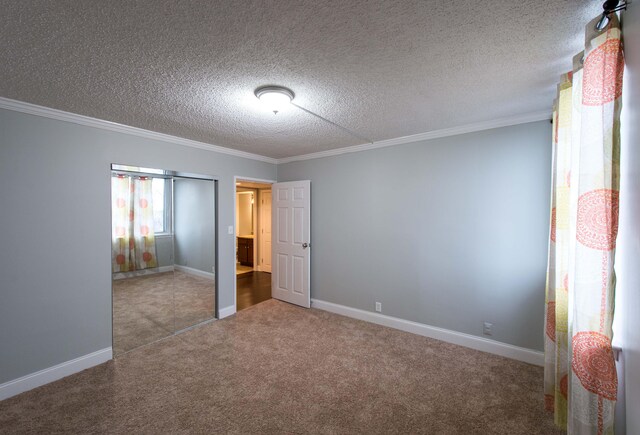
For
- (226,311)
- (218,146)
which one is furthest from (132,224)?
(226,311)

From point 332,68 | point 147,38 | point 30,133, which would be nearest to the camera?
point 147,38

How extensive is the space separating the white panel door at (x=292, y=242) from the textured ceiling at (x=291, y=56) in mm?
1981

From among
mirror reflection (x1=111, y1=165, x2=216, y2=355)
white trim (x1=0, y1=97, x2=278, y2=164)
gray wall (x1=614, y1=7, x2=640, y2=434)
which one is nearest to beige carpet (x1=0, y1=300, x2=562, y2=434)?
mirror reflection (x1=111, y1=165, x2=216, y2=355)

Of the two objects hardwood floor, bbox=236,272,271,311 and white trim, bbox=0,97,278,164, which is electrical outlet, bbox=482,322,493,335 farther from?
white trim, bbox=0,97,278,164

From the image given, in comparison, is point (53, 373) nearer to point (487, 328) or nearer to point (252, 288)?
point (252, 288)

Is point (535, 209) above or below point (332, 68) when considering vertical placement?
below

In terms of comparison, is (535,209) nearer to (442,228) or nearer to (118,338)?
(442,228)

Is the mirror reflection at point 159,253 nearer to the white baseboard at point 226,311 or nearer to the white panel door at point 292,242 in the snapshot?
the white baseboard at point 226,311

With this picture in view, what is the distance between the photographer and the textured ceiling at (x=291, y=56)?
1337 mm

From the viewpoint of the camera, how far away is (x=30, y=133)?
2.49 metres

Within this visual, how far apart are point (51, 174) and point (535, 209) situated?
4.82m

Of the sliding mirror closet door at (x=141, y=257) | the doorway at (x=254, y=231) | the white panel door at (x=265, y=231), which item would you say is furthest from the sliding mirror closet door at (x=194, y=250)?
the white panel door at (x=265, y=231)

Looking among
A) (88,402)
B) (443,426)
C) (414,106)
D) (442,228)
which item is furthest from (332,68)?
(88,402)

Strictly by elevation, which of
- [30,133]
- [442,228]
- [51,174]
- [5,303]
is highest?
[30,133]
